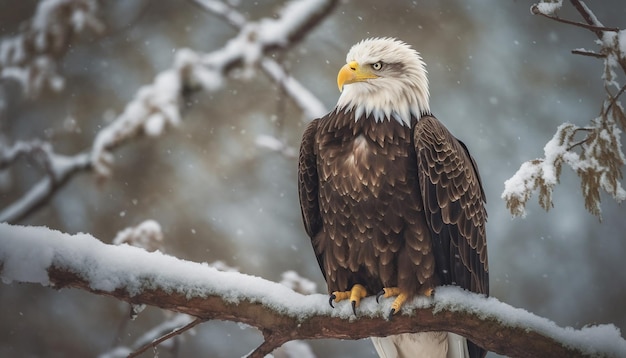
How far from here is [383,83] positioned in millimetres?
4176

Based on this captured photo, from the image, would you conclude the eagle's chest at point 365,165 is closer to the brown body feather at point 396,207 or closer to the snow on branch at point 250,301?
the brown body feather at point 396,207

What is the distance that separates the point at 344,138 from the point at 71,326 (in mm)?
4374

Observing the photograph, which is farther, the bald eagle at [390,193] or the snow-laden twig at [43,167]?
the snow-laden twig at [43,167]

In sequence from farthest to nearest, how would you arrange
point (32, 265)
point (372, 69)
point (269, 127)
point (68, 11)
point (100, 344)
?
point (269, 127) < point (100, 344) < point (68, 11) < point (372, 69) < point (32, 265)

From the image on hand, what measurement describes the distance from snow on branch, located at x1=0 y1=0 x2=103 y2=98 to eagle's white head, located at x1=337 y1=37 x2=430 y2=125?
6.46 ft

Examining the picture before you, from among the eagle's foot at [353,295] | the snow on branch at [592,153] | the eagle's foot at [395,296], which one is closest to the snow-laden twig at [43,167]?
the eagle's foot at [353,295]

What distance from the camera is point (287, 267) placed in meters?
7.32

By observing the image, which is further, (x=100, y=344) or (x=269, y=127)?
(x=269, y=127)

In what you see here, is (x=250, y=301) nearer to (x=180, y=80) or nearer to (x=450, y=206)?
(x=450, y=206)

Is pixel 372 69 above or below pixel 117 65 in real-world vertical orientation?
below

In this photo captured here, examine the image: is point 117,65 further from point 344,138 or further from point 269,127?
point 344,138

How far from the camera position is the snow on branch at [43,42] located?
5320 millimetres

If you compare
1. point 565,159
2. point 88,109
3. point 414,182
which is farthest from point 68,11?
point 565,159

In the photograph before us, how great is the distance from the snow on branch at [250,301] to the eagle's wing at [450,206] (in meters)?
0.41
